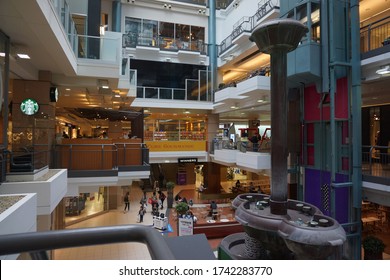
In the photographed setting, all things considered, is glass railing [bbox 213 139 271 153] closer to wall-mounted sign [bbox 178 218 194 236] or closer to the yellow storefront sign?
the yellow storefront sign

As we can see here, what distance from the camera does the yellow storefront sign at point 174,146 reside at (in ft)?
64.1

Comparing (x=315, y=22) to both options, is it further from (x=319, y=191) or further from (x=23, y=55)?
(x=23, y=55)

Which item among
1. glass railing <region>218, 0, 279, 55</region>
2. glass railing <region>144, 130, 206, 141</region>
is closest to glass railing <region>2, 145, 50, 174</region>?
glass railing <region>218, 0, 279, 55</region>

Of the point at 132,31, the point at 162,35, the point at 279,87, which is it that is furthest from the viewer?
the point at 162,35

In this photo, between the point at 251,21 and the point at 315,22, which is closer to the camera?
the point at 315,22

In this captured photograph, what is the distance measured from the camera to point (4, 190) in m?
5.01

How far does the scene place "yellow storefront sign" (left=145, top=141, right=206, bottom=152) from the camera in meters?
19.5

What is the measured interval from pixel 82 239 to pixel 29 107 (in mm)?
8390

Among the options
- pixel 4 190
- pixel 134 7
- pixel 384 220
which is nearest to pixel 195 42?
pixel 134 7

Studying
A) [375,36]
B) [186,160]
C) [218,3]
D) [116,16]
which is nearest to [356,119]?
[375,36]

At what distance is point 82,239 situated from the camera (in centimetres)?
101

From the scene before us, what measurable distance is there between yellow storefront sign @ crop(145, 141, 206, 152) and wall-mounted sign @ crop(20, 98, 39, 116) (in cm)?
1124

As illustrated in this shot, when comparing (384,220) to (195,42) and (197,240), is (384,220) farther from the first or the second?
(195,42)

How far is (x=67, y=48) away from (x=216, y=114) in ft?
51.4
